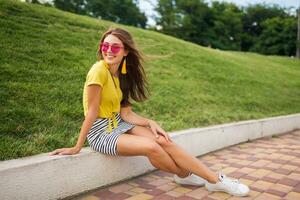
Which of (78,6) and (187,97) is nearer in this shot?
(187,97)

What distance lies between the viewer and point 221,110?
6.57 m

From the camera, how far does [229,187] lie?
348 centimetres

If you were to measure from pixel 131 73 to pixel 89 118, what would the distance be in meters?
0.84

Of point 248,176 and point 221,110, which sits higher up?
point 221,110

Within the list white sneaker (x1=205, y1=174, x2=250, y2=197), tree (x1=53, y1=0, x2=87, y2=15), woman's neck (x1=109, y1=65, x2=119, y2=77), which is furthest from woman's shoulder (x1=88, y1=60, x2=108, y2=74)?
tree (x1=53, y1=0, x2=87, y2=15)

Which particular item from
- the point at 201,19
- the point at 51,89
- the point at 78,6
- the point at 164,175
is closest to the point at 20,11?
the point at 51,89

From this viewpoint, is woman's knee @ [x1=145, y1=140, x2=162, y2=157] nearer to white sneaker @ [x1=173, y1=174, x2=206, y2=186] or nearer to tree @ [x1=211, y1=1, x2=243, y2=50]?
white sneaker @ [x1=173, y1=174, x2=206, y2=186]

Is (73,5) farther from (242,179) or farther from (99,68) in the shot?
(242,179)

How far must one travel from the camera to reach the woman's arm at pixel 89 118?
3303mm

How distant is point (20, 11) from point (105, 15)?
1760 inches

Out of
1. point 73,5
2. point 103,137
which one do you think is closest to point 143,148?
point 103,137

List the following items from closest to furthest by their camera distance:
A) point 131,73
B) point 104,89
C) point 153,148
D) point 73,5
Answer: point 153,148
point 104,89
point 131,73
point 73,5

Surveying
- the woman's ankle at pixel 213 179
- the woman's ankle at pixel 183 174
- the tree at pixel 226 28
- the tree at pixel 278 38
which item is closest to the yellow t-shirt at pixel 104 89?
the woman's ankle at pixel 183 174

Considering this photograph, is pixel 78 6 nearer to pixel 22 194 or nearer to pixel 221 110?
pixel 221 110
